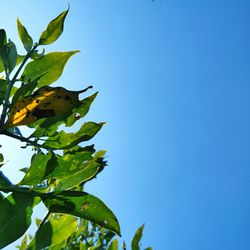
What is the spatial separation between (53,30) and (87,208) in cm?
59

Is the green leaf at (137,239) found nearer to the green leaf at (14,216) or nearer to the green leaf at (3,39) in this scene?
the green leaf at (14,216)

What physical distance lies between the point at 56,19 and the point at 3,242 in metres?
0.69

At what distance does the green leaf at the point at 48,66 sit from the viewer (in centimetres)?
114

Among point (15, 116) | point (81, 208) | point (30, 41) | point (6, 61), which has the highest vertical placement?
point (30, 41)

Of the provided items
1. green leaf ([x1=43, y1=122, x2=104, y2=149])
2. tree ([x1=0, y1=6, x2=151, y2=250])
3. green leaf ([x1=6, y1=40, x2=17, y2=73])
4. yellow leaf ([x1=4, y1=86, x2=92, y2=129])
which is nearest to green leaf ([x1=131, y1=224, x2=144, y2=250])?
tree ([x1=0, y1=6, x2=151, y2=250])

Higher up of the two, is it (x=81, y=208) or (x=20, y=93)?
(x=20, y=93)

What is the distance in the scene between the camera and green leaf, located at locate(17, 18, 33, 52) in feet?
3.82

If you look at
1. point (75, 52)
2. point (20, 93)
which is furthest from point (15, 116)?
point (75, 52)

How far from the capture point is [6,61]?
1.09 meters

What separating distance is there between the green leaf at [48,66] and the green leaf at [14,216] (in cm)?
39

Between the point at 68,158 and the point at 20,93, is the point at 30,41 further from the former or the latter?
the point at 68,158

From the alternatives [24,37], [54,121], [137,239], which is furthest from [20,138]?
[137,239]

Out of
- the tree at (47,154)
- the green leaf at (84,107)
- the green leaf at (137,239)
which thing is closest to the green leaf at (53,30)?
the tree at (47,154)

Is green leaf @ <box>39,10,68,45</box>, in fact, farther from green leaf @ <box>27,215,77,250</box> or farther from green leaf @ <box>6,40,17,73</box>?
green leaf @ <box>27,215,77,250</box>
